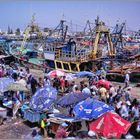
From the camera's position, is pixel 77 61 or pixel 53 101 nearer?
pixel 53 101

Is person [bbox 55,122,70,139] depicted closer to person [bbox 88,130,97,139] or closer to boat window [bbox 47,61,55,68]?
person [bbox 88,130,97,139]

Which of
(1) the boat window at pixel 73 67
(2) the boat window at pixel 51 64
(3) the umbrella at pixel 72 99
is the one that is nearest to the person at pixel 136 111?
(3) the umbrella at pixel 72 99

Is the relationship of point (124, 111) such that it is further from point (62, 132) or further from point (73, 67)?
point (73, 67)

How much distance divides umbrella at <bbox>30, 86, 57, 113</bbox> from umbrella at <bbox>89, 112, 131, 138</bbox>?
244 centimetres

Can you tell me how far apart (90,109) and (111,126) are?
3.01 feet

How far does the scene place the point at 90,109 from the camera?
10492mm

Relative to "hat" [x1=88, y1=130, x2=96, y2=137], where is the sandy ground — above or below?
below

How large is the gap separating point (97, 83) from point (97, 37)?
38.4 ft

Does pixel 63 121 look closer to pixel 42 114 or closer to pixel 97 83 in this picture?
pixel 42 114

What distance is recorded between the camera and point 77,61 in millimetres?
25594

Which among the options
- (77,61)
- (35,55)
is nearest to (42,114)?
(77,61)

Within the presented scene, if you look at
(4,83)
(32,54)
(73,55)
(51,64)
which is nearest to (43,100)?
(4,83)

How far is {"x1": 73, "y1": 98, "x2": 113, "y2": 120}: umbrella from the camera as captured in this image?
10.3 meters

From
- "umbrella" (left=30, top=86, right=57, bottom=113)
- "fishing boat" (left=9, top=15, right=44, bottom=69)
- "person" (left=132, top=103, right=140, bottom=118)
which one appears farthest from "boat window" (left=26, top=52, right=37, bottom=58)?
"person" (left=132, top=103, right=140, bottom=118)
